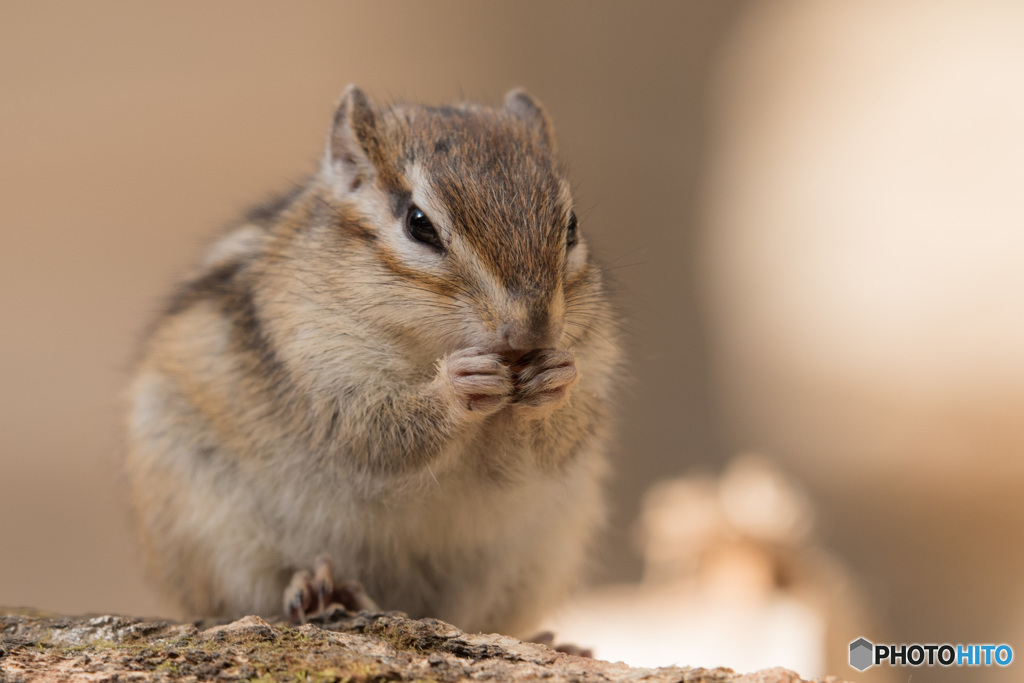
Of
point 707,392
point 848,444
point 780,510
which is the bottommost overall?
point 780,510

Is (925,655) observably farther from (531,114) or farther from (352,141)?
(352,141)

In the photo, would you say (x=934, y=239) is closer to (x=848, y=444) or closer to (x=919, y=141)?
(x=919, y=141)

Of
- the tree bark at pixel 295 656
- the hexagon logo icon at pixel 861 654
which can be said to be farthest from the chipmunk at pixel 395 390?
the hexagon logo icon at pixel 861 654

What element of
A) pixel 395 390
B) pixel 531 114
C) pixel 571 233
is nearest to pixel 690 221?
pixel 531 114

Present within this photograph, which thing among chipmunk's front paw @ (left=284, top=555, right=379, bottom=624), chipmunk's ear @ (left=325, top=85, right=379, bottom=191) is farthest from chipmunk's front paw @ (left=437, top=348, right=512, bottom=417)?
chipmunk's ear @ (left=325, top=85, right=379, bottom=191)

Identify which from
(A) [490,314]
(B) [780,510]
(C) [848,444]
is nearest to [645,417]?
(C) [848,444]

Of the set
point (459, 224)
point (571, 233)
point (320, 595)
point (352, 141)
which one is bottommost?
point (320, 595)

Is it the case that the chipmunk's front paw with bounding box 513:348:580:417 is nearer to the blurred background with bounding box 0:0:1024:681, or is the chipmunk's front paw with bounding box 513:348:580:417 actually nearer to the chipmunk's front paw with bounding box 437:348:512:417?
the chipmunk's front paw with bounding box 437:348:512:417
